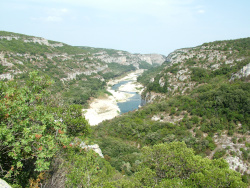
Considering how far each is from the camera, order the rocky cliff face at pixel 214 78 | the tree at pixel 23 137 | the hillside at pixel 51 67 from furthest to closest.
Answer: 1. the hillside at pixel 51 67
2. the rocky cliff face at pixel 214 78
3. the tree at pixel 23 137

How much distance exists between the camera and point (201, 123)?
35156mm

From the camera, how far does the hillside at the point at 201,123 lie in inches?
1092

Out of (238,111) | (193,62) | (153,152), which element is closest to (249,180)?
(238,111)

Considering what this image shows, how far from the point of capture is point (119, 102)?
278ft

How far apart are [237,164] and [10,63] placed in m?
80.2

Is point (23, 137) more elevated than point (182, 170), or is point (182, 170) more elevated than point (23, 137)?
point (23, 137)

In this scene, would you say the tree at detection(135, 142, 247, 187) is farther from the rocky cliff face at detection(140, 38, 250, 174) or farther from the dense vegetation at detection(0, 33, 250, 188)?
the rocky cliff face at detection(140, 38, 250, 174)


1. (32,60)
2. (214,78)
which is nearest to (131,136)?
(214,78)

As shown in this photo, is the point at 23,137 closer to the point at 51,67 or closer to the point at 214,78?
the point at 214,78

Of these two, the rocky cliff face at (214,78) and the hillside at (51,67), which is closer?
the rocky cliff face at (214,78)

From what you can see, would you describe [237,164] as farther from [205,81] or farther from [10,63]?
[10,63]

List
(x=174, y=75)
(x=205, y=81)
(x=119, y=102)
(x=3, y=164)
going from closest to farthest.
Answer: (x=3, y=164)
(x=205, y=81)
(x=174, y=75)
(x=119, y=102)

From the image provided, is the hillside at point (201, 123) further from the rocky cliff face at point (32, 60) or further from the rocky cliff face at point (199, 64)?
the rocky cliff face at point (32, 60)

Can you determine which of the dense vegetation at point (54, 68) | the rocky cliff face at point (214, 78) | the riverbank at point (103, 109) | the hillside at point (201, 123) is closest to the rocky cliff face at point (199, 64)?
the rocky cliff face at point (214, 78)
